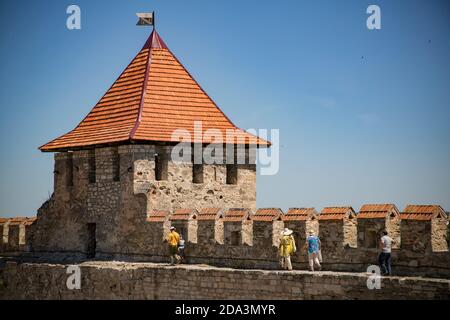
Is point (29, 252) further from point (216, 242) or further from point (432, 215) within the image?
point (432, 215)

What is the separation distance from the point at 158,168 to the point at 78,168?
2644 mm

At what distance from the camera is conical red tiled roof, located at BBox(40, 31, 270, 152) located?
24766 mm

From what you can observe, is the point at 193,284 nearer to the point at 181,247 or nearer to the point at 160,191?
the point at 181,247

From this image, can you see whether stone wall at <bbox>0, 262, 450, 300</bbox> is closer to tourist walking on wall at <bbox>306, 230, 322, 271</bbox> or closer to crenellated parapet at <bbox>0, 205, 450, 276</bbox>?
tourist walking on wall at <bbox>306, 230, 322, 271</bbox>

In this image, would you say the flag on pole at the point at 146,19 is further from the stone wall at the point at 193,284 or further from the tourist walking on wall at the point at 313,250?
the tourist walking on wall at the point at 313,250

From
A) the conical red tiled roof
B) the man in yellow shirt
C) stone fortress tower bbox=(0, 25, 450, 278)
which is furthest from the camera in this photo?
the conical red tiled roof

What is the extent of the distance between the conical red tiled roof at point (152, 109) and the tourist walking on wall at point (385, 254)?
8.06m

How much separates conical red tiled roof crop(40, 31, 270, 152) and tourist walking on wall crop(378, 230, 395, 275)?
8065mm

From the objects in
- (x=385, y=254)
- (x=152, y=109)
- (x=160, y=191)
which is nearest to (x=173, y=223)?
(x=160, y=191)

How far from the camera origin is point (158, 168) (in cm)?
2453

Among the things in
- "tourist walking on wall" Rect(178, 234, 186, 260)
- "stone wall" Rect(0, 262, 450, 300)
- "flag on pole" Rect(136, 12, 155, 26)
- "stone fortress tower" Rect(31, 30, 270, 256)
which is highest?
"flag on pole" Rect(136, 12, 155, 26)

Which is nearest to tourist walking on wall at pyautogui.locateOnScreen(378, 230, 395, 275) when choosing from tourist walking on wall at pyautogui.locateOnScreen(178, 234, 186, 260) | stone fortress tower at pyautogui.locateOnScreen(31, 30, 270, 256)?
tourist walking on wall at pyautogui.locateOnScreen(178, 234, 186, 260)
